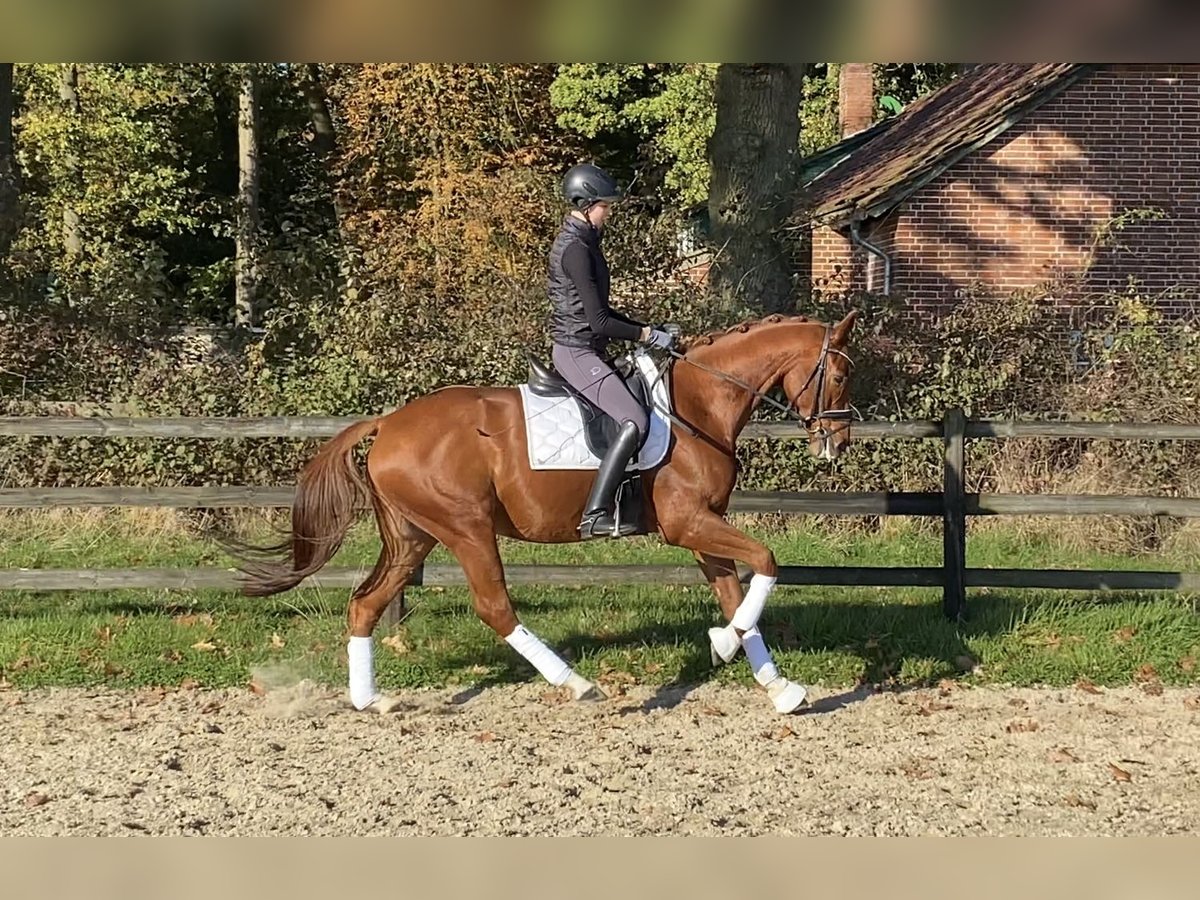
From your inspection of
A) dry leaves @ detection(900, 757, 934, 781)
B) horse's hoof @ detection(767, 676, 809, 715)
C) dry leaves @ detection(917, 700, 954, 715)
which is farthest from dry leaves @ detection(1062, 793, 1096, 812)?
horse's hoof @ detection(767, 676, 809, 715)

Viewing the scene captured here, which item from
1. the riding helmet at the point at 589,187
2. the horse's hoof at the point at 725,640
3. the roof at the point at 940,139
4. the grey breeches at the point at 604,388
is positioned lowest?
the horse's hoof at the point at 725,640

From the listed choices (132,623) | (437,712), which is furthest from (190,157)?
(437,712)

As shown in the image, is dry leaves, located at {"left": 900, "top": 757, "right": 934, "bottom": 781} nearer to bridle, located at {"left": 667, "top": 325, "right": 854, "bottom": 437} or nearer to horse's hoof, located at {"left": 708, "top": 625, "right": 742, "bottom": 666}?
horse's hoof, located at {"left": 708, "top": 625, "right": 742, "bottom": 666}

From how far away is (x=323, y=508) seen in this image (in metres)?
6.98

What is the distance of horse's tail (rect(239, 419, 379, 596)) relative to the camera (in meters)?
6.96

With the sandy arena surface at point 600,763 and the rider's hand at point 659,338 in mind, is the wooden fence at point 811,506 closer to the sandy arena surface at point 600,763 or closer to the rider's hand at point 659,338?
the sandy arena surface at point 600,763

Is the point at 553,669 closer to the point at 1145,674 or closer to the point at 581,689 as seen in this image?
the point at 581,689

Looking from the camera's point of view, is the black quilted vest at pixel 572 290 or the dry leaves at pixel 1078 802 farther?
the black quilted vest at pixel 572 290

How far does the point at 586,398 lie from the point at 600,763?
194cm

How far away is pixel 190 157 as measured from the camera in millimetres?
31891

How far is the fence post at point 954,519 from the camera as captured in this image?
8.14 meters

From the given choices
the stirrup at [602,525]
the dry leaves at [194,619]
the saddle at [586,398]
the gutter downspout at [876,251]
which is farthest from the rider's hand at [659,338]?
the gutter downspout at [876,251]

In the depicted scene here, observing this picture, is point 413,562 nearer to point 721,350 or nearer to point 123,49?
point 721,350

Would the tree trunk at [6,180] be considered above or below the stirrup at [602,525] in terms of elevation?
above
